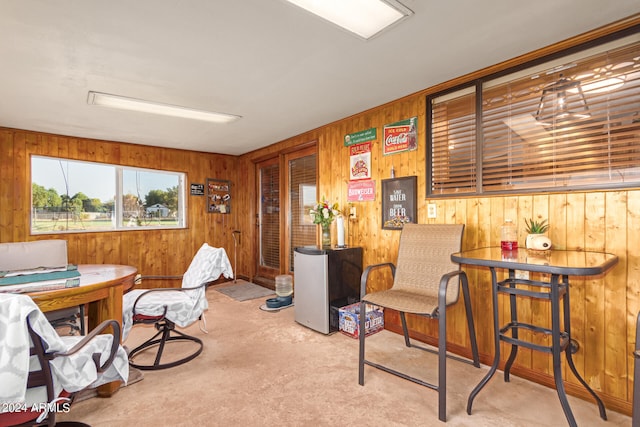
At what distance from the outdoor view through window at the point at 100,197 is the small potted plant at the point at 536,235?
5.04 m

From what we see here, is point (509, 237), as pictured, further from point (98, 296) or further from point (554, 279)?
point (98, 296)

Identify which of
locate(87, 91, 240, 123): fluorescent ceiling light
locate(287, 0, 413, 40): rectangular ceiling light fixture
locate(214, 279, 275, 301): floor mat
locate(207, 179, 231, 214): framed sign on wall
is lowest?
locate(214, 279, 275, 301): floor mat

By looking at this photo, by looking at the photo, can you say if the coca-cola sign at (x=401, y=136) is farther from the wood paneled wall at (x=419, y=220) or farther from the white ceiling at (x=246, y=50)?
the white ceiling at (x=246, y=50)

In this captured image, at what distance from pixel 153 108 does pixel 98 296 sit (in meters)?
2.14

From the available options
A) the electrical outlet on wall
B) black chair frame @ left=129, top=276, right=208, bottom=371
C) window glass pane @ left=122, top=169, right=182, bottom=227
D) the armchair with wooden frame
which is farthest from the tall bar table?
window glass pane @ left=122, top=169, right=182, bottom=227

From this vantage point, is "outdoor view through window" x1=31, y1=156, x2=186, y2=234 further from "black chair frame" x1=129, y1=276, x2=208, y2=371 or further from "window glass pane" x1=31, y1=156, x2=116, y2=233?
"black chair frame" x1=129, y1=276, x2=208, y2=371

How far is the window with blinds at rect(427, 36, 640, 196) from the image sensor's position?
1.94 meters

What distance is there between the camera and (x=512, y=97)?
2.42 meters

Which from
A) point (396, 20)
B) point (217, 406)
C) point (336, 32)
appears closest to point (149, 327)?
point (217, 406)

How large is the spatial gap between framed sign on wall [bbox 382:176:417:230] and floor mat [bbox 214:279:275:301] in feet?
8.21

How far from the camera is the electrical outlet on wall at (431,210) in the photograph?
289 centimetres

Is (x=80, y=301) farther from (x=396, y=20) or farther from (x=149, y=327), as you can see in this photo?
(x=396, y=20)

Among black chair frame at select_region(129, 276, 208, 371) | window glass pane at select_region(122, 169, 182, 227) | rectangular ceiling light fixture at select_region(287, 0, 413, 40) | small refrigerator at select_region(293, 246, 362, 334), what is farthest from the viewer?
window glass pane at select_region(122, 169, 182, 227)

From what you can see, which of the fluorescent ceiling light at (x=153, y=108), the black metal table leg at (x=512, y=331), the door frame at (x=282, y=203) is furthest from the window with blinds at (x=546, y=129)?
the fluorescent ceiling light at (x=153, y=108)
